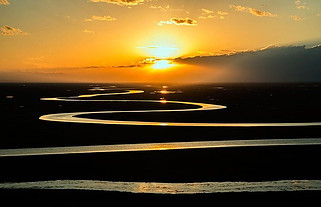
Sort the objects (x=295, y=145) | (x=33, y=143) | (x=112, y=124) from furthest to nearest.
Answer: (x=112, y=124) → (x=33, y=143) → (x=295, y=145)

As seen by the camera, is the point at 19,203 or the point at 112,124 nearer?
the point at 19,203

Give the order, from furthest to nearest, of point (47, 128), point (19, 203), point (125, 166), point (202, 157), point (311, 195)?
point (47, 128)
point (202, 157)
point (125, 166)
point (311, 195)
point (19, 203)

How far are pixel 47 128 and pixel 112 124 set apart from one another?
5.18 metres

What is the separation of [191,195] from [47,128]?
61.2 ft

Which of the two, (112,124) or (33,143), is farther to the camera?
(112,124)

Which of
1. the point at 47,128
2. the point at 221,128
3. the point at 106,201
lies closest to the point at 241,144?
the point at 221,128

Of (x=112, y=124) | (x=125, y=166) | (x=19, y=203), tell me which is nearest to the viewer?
(x=19, y=203)

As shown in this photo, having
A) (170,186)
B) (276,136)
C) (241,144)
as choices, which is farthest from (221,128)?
(170,186)

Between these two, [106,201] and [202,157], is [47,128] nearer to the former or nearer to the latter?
[202,157]

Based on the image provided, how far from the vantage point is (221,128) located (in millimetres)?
26828

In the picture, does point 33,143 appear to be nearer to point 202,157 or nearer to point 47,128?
point 47,128

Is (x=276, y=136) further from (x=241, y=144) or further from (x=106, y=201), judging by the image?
(x=106, y=201)

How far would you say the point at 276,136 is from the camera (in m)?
22.6

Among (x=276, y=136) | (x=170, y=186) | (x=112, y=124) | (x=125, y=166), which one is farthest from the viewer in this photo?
(x=112, y=124)
